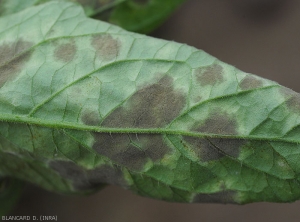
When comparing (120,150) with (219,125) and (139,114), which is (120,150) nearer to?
(139,114)

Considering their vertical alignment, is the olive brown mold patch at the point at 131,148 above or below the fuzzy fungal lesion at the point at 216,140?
below

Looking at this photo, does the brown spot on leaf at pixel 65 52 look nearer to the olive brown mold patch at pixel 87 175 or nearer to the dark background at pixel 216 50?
the olive brown mold patch at pixel 87 175

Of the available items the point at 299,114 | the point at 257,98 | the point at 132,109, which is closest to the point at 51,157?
the point at 132,109

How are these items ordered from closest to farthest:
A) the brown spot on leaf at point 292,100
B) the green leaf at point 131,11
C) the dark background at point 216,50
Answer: the brown spot on leaf at point 292,100 < the green leaf at point 131,11 < the dark background at point 216,50

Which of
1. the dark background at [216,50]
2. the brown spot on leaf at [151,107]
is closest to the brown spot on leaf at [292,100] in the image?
the brown spot on leaf at [151,107]

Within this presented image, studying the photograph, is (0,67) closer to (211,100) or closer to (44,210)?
(211,100)

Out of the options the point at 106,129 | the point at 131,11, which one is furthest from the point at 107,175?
the point at 131,11
